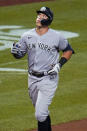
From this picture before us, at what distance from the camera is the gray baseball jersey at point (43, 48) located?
8797 millimetres

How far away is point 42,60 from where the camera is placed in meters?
8.79

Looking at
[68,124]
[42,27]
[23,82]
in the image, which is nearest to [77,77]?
[23,82]

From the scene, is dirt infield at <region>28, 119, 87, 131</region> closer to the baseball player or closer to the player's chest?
the baseball player

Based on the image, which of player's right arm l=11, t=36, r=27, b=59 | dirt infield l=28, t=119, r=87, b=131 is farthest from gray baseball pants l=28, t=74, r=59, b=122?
dirt infield l=28, t=119, r=87, b=131

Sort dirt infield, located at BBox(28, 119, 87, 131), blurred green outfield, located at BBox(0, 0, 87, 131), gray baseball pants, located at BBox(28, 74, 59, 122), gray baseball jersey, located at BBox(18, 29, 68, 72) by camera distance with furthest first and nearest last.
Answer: blurred green outfield, located at BBox(0, 0, 87, 131)
dirt infield, located at BBox(28, 119, 87, 131)
gray baseball jersey, located at BBox(18, 29, 68, 72)
gray baseball pants, located at BBox(28, 74, 59, 122)

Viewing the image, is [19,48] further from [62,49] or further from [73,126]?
[73,126]

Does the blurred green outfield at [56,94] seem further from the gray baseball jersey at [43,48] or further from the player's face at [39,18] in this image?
the player's face at [39,18]

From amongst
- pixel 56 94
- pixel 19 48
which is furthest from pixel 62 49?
pixel 56 94

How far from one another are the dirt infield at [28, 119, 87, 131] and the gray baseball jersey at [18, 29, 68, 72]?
1.53m

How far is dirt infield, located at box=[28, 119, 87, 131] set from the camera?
32.3ft

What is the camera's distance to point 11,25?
2142 cm

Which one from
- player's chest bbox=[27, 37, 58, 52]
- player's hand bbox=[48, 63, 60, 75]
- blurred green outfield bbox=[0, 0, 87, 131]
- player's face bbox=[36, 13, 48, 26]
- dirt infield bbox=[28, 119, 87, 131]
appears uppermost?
player's face bbox=[36, 13, 48, 26]

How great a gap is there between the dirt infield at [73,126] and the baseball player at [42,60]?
970 mm

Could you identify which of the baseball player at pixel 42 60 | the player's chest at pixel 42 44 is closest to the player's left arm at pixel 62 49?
the baseball player at pixel 42 60
